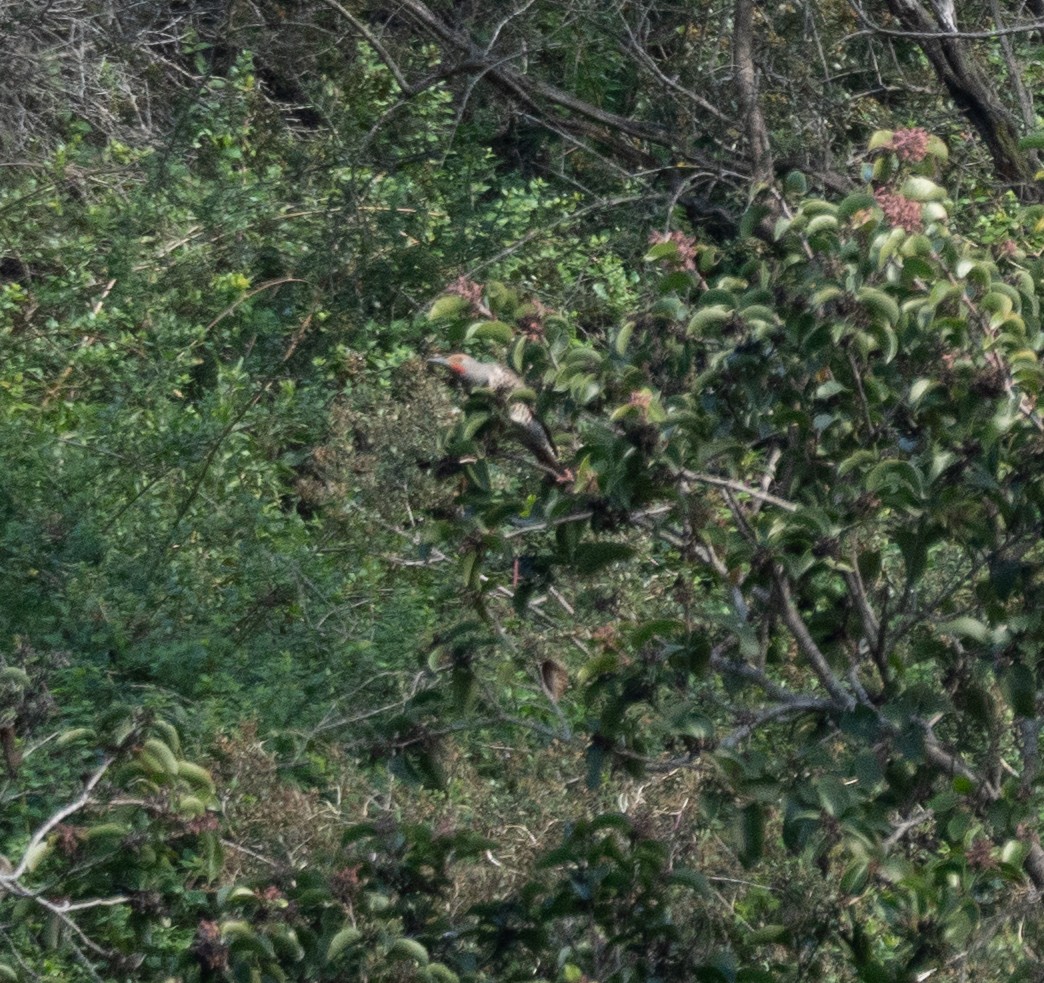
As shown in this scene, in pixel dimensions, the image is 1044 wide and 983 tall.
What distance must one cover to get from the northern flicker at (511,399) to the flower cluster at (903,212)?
1.84 feet

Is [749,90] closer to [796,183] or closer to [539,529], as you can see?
[796,183]

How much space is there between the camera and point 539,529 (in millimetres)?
2580

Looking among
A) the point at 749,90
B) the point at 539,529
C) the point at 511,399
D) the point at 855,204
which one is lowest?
the point at 749,90

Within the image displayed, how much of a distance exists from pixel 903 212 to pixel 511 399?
1.97 feet

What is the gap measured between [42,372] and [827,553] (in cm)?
522

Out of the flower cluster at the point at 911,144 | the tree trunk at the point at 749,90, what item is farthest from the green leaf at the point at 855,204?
the tree trunk at the point at 749,90

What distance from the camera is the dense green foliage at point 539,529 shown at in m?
2.44

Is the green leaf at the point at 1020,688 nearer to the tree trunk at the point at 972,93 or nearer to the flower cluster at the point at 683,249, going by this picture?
the flower cluster at the point at 683,249

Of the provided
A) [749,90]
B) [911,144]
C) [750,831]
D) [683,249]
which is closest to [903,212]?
[911,144]

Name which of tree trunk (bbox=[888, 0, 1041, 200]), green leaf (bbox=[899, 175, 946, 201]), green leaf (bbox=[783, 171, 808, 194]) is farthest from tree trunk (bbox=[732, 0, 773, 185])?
green leaf (bbox=[899, 175, 946, 201])

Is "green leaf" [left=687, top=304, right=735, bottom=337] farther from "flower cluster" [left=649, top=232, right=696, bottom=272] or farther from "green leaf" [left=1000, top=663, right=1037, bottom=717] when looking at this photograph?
"green leaf" [left=1000, top=663, right=1037, bottom=717]

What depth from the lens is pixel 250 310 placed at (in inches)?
288

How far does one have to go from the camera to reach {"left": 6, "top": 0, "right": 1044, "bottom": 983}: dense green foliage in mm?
2436

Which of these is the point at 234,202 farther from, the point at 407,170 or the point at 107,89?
the point at 107,89
